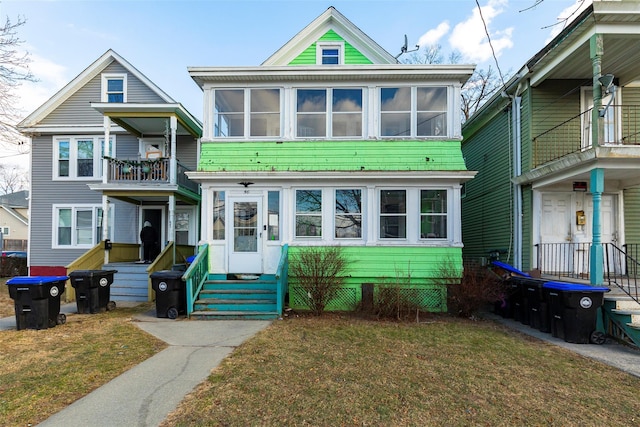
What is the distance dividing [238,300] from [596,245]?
25.0 feet

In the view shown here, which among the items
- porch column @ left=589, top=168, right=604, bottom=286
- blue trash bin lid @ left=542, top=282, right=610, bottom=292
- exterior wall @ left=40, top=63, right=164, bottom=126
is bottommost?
blue trash bin lid @ left=542, top=282, right=610, bottom=292

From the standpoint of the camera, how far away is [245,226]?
9.20m

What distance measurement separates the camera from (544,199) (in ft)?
29.8

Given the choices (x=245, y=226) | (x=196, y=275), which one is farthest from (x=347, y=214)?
(x=196, y=275)

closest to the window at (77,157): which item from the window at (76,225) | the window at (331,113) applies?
the window at (76,225)

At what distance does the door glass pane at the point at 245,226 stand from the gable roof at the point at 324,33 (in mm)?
4707

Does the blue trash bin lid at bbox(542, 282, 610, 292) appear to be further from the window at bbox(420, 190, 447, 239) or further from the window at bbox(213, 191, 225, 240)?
the window at bbox(213, 191, 225, 240)

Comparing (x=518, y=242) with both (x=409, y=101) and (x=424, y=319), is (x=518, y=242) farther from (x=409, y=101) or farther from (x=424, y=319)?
(x=409, y=101)

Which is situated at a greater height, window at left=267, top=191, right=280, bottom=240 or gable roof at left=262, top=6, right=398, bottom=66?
gable roof at left=262, top=6, right=398, bottom=66

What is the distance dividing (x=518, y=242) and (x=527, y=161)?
2.20 meters

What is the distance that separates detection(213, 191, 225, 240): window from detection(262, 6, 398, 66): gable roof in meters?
4.51

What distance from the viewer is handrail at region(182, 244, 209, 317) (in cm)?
780

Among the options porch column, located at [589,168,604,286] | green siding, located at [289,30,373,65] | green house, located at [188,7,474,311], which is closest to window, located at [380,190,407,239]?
green house, located at [188,7,474,311]

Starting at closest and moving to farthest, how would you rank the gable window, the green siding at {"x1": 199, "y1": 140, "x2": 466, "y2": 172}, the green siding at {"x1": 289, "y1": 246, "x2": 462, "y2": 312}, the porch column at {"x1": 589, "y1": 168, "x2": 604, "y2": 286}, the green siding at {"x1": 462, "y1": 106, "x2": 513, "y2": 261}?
1. the porch column at {"x1": 589, "y1": 168, "x2": 604, "y2": 286}
2. the green siding at {"x1": 289, "y1": 246, "x2": 462, "y2": 312}
3. the green siding at {"x1": 199, "y1": 140, "x2": 466, "y2": 172}
4. the green siding at {"x1": 462, "y1": 106, "x2": 513, "y2": 261}
5. the gable window
